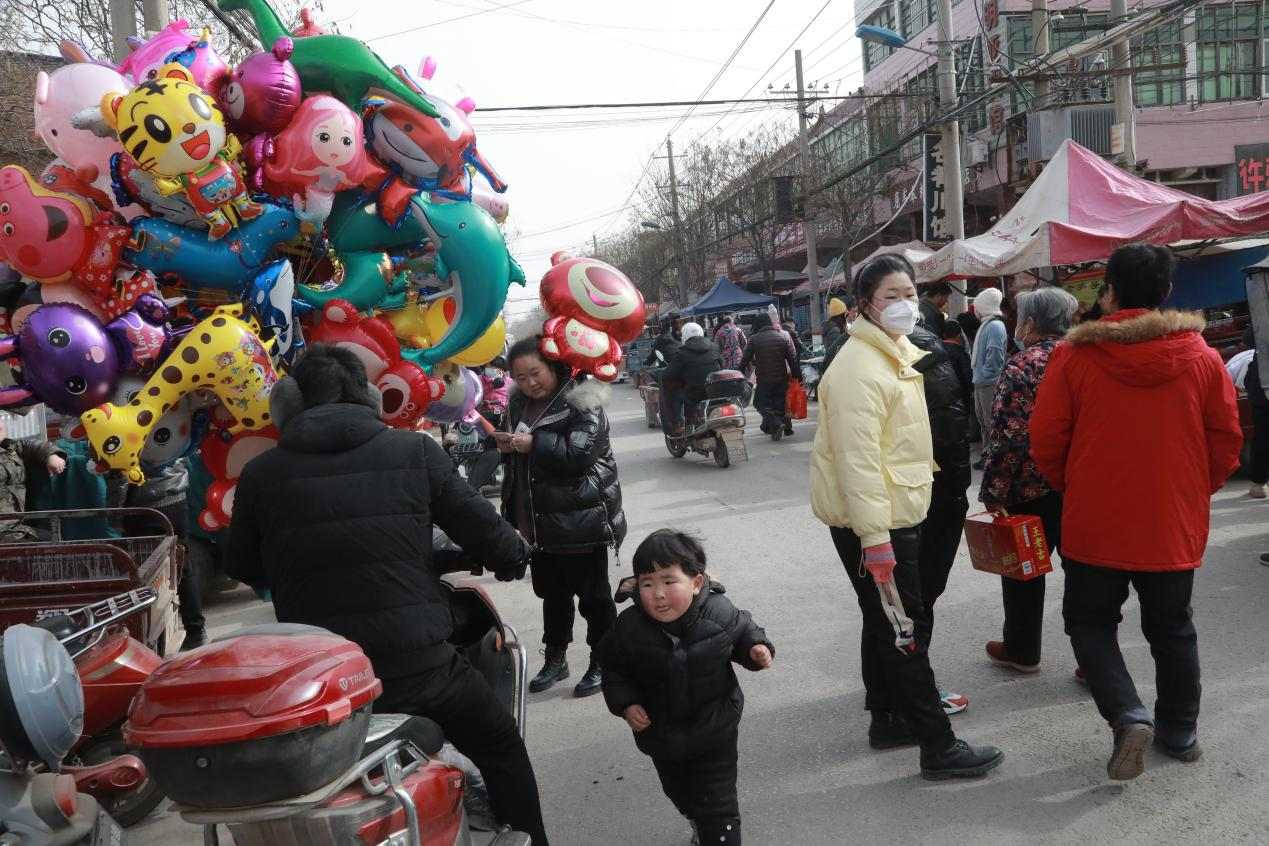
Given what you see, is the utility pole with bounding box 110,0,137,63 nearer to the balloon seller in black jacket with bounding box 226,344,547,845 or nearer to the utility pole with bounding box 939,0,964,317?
the balloon seller in black jacket with bounding box 226,344,547,845

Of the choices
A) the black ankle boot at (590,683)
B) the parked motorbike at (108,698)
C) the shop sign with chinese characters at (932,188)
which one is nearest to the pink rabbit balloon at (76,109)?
the parked motorbike at (108,698)

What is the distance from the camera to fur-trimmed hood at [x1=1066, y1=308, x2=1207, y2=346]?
3416 mm

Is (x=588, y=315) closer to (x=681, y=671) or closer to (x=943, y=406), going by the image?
(x=943, y=406)

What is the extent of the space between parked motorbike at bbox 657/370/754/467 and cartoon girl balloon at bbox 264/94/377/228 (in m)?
7.97

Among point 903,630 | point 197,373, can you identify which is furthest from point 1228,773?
point 197,373

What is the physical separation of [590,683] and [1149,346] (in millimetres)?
3012

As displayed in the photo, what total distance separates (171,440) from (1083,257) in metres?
8.93

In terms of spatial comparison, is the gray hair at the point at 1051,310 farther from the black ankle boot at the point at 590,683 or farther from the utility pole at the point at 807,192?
the utility pole at the point at 807,192

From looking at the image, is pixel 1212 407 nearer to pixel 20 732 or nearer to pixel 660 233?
pixel 20 732

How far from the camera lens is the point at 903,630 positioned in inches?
136

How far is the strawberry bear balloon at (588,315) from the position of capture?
471cm

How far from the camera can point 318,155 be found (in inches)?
162

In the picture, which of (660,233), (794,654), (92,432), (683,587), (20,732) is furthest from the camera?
(660,233)

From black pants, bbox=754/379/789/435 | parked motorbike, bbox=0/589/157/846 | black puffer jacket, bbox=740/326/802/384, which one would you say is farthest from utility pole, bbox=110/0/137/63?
black pants, bbox=754/379/789/435
